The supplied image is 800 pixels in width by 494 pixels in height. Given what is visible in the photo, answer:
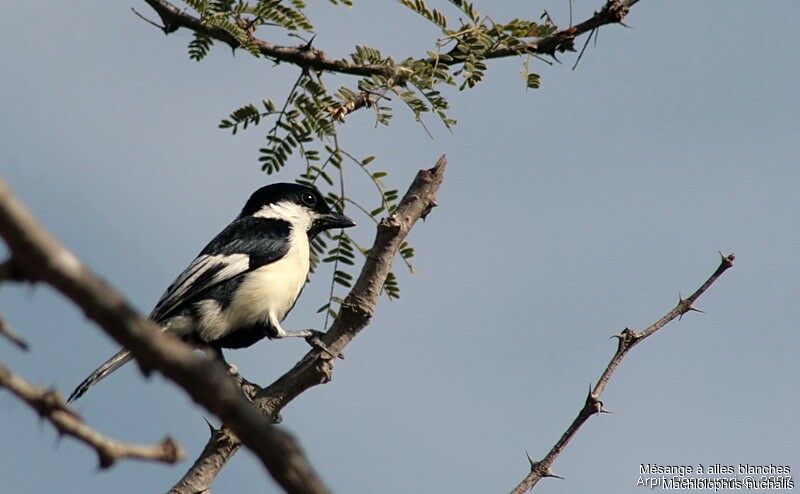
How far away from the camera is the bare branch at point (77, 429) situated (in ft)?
4.31

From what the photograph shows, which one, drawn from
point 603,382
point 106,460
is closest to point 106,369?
point 603,382

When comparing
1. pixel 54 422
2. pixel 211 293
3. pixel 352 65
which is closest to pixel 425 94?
pixel 352 65

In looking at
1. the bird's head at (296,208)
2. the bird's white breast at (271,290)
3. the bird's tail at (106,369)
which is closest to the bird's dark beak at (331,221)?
the bird's head at (296,208)

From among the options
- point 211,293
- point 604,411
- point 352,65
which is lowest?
point 604,411

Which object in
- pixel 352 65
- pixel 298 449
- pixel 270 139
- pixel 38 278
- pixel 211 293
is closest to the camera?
pixel 38 278

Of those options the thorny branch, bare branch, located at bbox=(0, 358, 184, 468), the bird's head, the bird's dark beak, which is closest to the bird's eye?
the bird's head

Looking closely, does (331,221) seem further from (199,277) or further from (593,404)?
(593,404)

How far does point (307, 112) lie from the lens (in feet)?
17.4

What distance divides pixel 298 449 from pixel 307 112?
419 cm

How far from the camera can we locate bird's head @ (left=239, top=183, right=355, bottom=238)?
8609mm

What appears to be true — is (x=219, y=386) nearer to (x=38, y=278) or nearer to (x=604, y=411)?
(x=38, y=278)

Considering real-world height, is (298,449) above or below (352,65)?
below

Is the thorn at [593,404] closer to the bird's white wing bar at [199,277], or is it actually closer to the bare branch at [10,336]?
the bare branch at [10,336]

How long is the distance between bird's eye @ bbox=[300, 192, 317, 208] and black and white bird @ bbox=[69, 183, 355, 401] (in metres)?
→ 0.17
